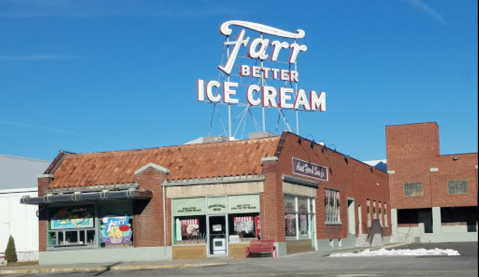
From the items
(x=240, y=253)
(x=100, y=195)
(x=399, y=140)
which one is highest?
(x=399, y=140)

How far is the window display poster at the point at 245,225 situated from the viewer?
3616 cm

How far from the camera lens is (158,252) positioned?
37.3 meters

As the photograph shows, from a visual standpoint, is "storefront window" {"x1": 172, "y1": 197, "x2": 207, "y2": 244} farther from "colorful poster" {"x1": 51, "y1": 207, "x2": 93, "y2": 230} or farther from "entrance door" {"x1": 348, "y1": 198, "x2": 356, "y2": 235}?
"entrance door" {"x1": 348, "y1": 198, "x2": 356, "y2": 235}

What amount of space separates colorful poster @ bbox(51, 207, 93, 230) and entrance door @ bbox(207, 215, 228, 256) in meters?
7.08

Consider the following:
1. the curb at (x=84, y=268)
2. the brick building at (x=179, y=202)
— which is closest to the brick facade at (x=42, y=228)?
the brick building at (x=179, y=202)

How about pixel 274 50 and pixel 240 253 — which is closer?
pixel 240 253

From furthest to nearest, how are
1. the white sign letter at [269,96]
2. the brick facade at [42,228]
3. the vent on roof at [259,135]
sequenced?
the white sign letter at [269,96]
the vent on roof at [259,135]
the brick facade at [42,228]

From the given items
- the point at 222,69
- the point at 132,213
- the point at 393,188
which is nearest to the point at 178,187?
the point at 132,213

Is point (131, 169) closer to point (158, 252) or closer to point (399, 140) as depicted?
point (158, 252)

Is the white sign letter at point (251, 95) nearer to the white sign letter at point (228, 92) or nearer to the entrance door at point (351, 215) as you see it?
the white sign letter at point (228, 92)

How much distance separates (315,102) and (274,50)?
5.01m

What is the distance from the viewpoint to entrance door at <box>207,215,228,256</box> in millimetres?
36531

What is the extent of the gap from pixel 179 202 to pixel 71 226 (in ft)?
22.0

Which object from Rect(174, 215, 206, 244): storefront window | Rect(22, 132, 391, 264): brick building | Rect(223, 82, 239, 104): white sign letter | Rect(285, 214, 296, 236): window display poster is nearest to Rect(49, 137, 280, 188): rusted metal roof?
Rect(22, 132, 391, 264): brick building
